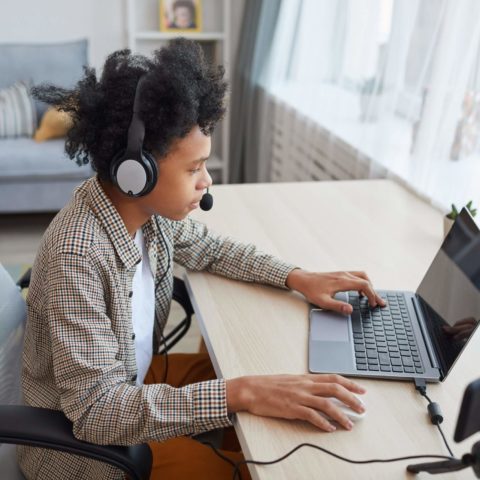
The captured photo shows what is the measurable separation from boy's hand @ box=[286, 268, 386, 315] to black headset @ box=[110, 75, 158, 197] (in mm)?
396

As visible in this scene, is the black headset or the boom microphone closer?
the black headset

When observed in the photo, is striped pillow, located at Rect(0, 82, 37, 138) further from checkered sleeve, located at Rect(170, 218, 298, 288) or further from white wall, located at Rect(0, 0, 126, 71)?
checkered sleeve, located at Rect(170, 218, 298, 288)

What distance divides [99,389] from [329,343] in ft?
1.23

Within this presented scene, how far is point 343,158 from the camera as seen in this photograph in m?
2.46

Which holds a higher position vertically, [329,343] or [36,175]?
[329,343]

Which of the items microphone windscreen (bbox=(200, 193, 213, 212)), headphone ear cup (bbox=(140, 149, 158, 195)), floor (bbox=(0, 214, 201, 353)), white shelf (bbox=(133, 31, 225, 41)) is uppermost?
headphone ear cup (bbox=(140, 149, 158, 195))

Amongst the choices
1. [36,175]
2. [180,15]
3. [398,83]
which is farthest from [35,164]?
[398,83]

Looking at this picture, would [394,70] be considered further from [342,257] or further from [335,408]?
[335,408]

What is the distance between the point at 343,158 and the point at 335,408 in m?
1.69

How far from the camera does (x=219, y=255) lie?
1345 millimetres

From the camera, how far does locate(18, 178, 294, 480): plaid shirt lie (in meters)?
0.91

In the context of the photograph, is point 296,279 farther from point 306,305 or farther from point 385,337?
point 385,337

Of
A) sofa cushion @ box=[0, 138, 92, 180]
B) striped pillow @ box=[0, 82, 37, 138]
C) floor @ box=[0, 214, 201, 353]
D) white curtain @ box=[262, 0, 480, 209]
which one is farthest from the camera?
striped pillow @ box=[0, 82, 37, 138]

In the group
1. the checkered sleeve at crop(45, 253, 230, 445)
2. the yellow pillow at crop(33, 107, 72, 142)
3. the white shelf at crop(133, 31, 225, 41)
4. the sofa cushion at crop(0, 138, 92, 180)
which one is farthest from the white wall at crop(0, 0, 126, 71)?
the checkered sleeve at crop(45, 253, 230, 445)
